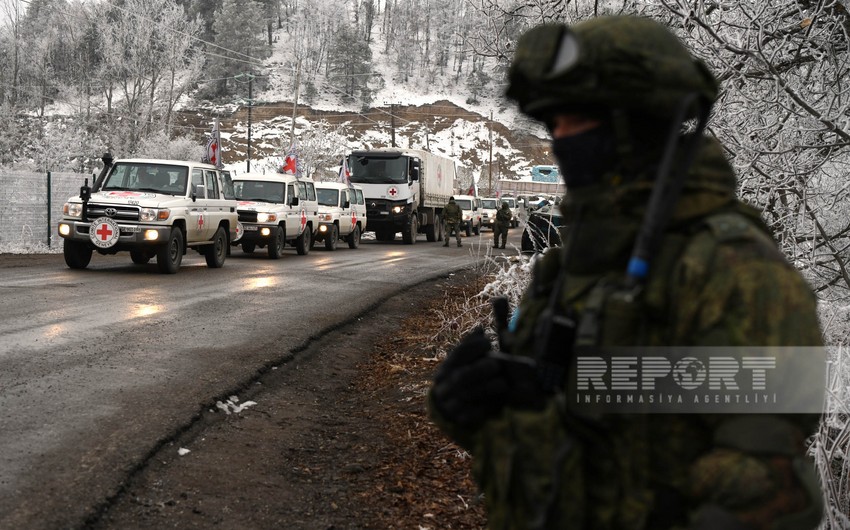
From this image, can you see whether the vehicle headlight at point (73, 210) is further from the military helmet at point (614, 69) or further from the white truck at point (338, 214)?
the military helmet at point (614, 69)

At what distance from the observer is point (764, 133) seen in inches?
188

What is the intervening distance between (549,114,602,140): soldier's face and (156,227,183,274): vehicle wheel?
14198mm

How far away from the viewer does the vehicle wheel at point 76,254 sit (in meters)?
15.2

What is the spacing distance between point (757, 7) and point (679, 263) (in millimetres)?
3634

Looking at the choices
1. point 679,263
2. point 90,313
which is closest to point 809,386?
point 679,263

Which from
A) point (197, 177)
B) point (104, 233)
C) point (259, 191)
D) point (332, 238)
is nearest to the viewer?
point (104, 233)

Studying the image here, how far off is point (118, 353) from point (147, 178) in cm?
891

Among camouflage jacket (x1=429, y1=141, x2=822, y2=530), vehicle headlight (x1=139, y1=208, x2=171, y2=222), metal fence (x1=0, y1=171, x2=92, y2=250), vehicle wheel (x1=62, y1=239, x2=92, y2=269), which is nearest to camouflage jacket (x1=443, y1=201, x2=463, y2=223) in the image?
metal fence (x1=0, y1=171, x2=92, y2=250)

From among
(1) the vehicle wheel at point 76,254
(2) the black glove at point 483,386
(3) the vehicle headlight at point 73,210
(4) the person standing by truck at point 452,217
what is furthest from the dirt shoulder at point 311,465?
(4) the person standing by truck at point 452,217

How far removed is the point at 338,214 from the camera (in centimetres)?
2588

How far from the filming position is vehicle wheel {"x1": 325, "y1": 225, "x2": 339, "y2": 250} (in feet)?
83.9

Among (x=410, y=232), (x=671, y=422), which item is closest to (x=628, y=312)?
(x=671, y=422)

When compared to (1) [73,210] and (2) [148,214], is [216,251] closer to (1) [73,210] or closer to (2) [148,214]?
(2) [148,214]

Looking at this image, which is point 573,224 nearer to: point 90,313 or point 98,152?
point 90,313
